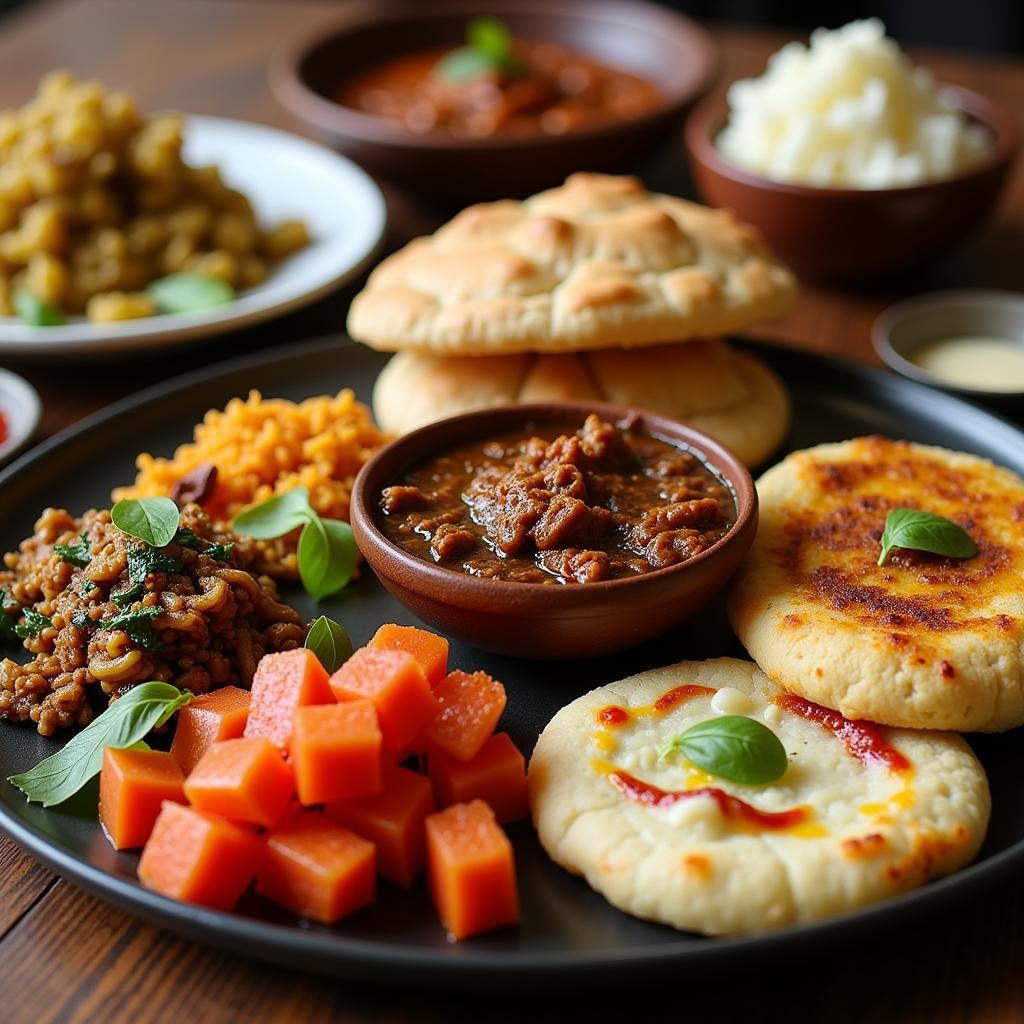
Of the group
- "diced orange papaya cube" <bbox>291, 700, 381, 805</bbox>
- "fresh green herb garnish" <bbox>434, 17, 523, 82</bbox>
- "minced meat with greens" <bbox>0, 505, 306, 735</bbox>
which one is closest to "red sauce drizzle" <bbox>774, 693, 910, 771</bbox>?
"diced orange papaya cube" <bbox>291, 700, 381, 805</bbox>

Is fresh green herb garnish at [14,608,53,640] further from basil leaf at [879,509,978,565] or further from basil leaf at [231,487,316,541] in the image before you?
basil leaf at [879,509,978,565]

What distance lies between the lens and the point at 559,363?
438cm

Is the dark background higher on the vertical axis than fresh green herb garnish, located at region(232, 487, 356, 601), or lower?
lower

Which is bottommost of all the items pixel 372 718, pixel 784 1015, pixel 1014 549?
pixel 784 1015

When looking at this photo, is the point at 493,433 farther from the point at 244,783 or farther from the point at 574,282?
the point at 244,783

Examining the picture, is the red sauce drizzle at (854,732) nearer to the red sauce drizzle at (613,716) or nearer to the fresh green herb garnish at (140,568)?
the red sauce drizzle at (613,716)

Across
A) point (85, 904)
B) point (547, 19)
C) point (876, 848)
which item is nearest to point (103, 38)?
point (547, 19)

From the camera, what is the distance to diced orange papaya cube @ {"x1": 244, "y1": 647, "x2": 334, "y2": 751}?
281 centimetres

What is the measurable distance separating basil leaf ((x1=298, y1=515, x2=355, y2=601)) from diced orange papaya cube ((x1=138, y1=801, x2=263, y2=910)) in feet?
3.65

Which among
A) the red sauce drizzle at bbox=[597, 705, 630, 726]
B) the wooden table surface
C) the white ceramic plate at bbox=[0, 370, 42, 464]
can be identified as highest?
the red sauce drizzle at bbox=[597, 705, 630, 726]

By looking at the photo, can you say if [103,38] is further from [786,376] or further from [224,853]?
[224,853]

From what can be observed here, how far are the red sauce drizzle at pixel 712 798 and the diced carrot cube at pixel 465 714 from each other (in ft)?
1.01

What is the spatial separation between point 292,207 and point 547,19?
2517 millimetres

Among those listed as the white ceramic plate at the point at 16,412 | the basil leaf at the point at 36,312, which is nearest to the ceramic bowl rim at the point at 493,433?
the white ceramic plate at the point at 16,412
